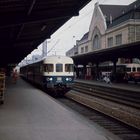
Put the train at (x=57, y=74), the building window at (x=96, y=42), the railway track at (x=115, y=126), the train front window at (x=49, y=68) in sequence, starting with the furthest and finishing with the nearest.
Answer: the building window at (x=96, y=42) → the train front window at (x=49, y=68) → the train at (x=57, y=74) → the railway track at (x=115, y=126)

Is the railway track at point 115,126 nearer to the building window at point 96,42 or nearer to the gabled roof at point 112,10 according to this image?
the building window at point 96,42

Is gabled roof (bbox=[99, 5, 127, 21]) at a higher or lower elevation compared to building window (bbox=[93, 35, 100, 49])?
higher

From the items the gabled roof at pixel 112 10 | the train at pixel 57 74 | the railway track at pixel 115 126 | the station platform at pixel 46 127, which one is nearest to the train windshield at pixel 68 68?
the train at pixel 57 74

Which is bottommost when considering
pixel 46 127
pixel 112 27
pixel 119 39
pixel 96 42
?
pixel 46 127


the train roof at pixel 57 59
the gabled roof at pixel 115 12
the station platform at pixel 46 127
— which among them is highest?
the gabled roof at pixel 115 12

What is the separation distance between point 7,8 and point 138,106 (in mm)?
7966

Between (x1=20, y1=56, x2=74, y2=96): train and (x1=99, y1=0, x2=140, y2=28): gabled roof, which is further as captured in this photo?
(x1=99, y1=0, x2=140, y2=28): gabled roof

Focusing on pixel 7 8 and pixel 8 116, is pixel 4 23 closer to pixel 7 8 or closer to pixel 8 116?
pixel 7 8

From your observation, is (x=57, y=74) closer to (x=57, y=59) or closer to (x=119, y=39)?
(x=57, y=59)

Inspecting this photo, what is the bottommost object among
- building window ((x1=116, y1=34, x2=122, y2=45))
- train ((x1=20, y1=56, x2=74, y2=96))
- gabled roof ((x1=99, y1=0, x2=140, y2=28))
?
train ((x1=20, y1=56, x2=74, y2=96))

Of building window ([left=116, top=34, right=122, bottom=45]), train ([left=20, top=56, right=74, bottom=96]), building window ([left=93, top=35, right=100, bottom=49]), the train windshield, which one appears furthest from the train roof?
building window ([left=93, top=35, right=100, bottom=49])

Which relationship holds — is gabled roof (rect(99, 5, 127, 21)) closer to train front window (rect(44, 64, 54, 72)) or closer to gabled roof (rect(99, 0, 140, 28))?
gabled roof (rect(99, 0, 140, 28))

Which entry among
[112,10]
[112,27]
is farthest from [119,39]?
[112,10]

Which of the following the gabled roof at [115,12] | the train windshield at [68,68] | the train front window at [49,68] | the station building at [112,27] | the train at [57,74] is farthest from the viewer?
the gabled roof at [115,12]
